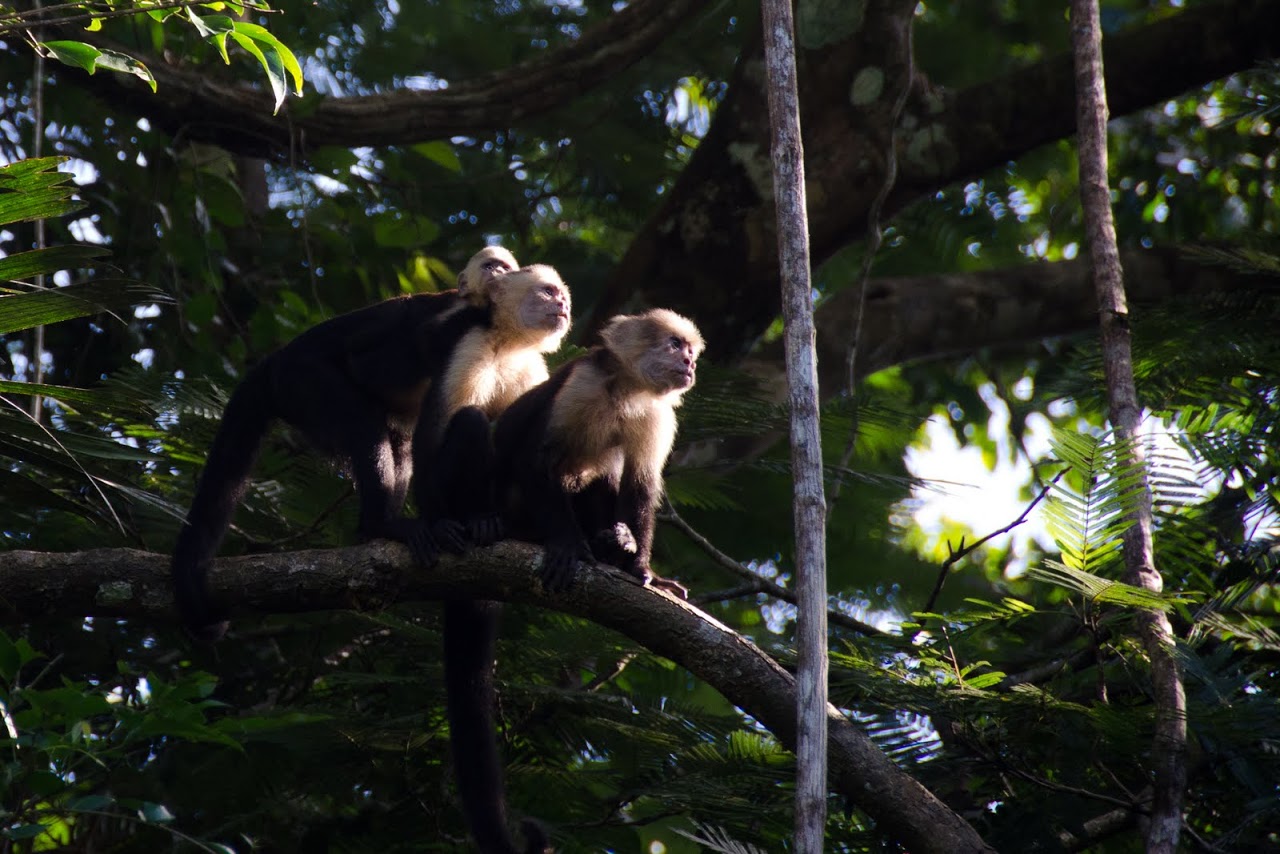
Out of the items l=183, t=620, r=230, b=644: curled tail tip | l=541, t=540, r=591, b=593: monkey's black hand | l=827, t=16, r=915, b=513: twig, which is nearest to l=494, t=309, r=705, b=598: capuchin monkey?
l=541, t=540, r=591, b=593: monkey's black hand

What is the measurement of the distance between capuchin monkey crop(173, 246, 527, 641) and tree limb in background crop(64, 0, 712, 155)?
1268 millimetres

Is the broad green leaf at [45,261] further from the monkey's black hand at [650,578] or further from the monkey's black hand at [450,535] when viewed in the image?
the monkey's black hand at [650,578]

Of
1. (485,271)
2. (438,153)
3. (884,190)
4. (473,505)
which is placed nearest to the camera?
(473,505)

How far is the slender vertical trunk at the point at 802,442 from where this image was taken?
8.00 feet

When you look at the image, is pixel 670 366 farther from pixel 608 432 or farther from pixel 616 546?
pixel 616 546

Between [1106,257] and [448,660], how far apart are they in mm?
2369

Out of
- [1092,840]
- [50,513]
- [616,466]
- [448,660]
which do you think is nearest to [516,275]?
[616,466]

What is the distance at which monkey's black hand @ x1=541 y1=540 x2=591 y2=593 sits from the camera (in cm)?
337

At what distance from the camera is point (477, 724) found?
12.7 feet

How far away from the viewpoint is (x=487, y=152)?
7746mm

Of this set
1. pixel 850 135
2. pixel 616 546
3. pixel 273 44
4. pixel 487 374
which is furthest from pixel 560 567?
pixel 850 135

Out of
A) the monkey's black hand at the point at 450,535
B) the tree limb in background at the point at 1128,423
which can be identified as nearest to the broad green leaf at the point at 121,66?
the monkey's black hand at the point at 450,535

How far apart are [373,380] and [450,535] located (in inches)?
40.7

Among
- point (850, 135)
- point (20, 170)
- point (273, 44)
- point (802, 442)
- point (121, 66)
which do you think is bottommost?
point (802, 442)
